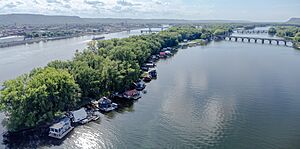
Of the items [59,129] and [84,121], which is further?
[84,121]

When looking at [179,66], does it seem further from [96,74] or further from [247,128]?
[247,128]

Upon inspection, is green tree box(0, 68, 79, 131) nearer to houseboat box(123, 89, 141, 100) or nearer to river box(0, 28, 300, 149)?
river box(0, 28, 300, 149)

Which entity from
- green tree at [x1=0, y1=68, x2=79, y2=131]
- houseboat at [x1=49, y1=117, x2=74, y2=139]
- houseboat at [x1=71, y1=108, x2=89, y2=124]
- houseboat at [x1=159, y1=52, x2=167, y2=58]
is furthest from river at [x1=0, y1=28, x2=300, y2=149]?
houseboat at [x1=159, y1=52, x2=167, y2=58]

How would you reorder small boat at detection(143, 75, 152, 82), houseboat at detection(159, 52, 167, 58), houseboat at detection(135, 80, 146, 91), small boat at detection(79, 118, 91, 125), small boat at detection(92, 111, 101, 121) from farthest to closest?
houseboat at detection(159, 52, 167, 58), small boat at detection(143, 75, 152, 82), houseboat at detection(135, 80, 146, 91), small boat at detection(92, 111, 101, 121), small boat at detection(79, 118, 91, 125)


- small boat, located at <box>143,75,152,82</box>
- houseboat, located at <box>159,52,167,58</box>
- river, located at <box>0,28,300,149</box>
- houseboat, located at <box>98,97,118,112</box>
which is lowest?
river, located at <box>0,28,300,149</box>

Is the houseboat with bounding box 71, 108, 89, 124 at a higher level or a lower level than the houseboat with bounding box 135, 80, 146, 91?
lower

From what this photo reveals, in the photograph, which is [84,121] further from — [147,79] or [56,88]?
[147,79]

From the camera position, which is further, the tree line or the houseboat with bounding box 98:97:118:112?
the houseboat with bounding box 98:97:118:112

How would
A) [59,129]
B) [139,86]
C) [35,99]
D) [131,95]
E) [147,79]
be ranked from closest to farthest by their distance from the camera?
[59,129] → [35,99] → [131,95] → [139,86] → [147,79]

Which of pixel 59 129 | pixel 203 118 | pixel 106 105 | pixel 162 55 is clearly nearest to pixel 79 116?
pixel 59 129
